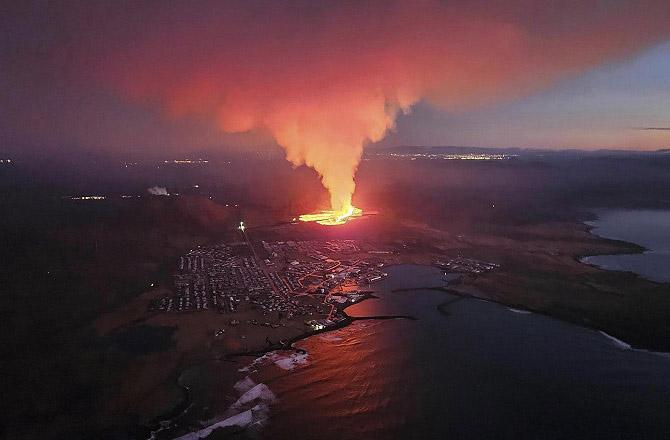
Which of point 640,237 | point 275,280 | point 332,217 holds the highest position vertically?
point 332,217

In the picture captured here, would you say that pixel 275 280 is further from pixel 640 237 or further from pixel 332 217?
pixel 640 237

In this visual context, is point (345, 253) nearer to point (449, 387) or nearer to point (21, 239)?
point (449, 387)

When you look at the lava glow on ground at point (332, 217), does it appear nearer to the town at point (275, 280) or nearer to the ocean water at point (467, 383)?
the town at point (275, 280)

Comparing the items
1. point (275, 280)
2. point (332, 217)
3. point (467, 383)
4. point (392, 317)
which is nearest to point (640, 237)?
point (332, 217)

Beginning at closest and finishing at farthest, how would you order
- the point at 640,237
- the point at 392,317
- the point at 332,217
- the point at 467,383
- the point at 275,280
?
the point at 467,383, the point at 392,317, the point at 275,280, the point at 640,237, the point at 332,217

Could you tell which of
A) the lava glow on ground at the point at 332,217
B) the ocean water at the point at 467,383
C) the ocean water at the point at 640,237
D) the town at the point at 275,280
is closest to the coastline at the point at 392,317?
the ocean water at the point at 467,383

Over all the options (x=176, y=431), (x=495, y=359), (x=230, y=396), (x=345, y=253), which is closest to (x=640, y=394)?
(x=495, y=359)
